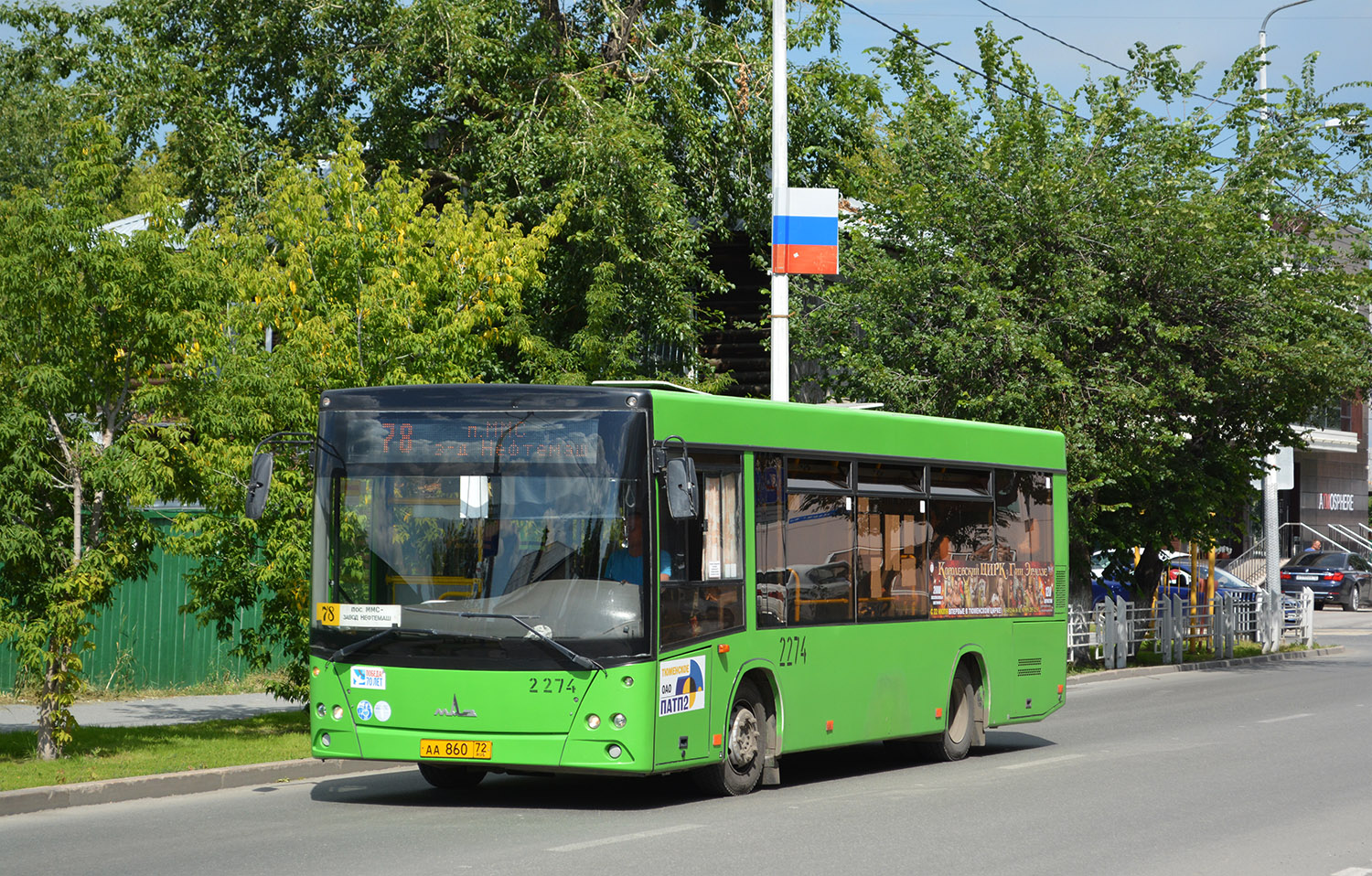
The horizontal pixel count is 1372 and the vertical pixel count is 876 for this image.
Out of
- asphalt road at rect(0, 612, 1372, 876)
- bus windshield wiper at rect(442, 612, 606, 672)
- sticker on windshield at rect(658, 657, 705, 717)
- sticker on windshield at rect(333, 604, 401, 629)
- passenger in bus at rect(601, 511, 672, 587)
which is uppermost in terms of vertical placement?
passenger in bus at rect(601, 511, 672, 587)

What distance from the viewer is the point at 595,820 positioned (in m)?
10.7

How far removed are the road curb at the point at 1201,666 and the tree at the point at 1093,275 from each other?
216cm

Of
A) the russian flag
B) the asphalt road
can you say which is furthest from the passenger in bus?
the russian flag

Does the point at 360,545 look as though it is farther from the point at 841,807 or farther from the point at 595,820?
the point at 841,807

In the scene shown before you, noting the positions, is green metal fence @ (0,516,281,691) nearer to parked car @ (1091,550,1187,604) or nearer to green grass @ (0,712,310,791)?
green grass @ (0,712,310,791)

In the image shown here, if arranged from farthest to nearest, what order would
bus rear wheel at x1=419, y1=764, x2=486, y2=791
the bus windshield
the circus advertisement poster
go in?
the circus advertisement poster, bus rear wheel at x1=419, y1=764, x2=486, y2=791, the bus windshield

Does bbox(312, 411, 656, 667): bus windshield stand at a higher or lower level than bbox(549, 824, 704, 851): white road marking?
higher

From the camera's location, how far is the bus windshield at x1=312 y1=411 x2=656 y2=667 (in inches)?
420

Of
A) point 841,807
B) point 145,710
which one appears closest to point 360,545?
point 841,807

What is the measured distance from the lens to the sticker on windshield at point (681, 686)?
10719mm

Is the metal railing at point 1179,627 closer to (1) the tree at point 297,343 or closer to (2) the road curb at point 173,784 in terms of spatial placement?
(1) the tree at point 297,343

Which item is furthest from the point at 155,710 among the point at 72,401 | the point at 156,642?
the point at 72,401

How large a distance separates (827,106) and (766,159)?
1.37 m

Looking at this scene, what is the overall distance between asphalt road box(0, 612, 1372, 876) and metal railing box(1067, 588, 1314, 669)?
11.4 m
